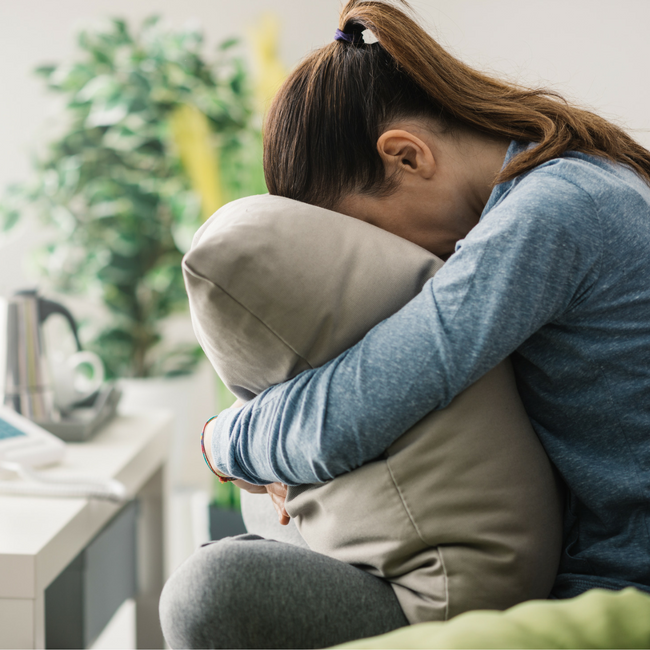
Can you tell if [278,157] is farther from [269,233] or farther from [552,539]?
[552,539]

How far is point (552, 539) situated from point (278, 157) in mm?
504

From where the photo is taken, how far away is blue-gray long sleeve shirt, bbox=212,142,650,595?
1.85 feet

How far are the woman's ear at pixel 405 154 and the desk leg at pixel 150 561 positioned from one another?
2.93 feet

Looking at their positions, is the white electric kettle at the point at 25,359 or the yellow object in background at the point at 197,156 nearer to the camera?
the white electric kettle at the point at 25,359

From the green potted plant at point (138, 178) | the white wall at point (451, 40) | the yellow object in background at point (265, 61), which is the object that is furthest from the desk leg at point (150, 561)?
the yellow object in background at point (265, 61)

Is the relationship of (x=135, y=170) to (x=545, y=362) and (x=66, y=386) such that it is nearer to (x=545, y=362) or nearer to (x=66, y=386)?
(x=66, y=386)

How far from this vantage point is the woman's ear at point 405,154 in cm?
70

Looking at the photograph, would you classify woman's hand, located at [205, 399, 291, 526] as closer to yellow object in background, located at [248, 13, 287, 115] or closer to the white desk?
the white desk

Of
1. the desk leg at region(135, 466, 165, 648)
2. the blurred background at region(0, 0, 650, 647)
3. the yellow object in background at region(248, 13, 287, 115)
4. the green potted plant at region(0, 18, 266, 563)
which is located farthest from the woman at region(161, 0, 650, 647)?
the yellow object in background at region(248, 13, 287, 115)

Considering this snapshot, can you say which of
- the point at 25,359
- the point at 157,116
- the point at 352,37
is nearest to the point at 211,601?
the point at 352,37

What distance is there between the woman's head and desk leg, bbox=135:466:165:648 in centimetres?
85


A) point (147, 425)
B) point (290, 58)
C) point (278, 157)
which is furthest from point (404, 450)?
point (290, 58)

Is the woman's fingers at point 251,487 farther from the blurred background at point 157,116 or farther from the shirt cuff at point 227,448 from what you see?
the blurred background at point 157,116

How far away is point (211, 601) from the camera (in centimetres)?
55
